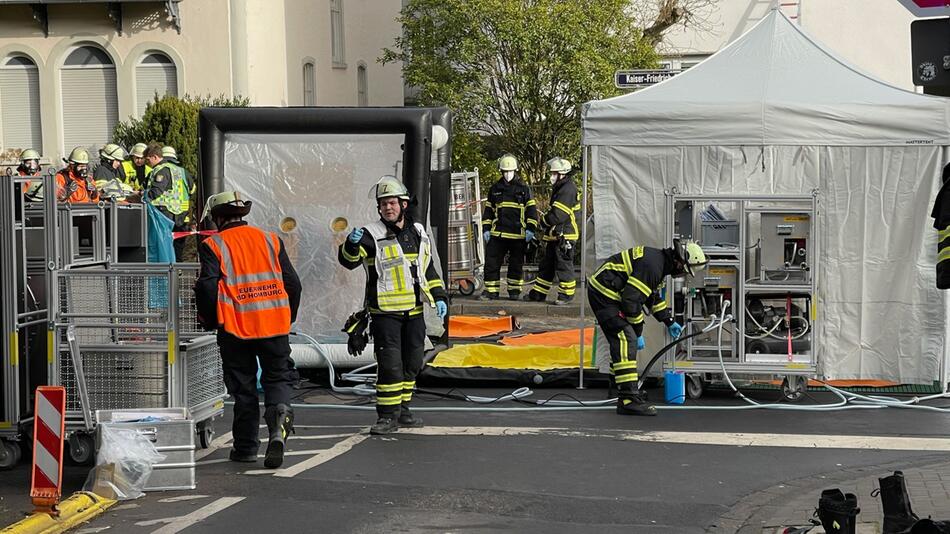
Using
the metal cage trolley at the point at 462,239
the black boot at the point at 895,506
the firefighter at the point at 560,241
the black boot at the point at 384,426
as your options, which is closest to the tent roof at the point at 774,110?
the black boot at the point at 384,426

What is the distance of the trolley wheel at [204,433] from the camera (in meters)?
8.91

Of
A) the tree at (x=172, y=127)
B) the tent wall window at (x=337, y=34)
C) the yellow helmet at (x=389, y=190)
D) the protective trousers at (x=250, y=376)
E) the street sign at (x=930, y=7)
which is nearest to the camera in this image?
the street sign at (x=930, y=7)

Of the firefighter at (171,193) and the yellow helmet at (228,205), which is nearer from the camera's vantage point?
the yellow helmet at (228,205)

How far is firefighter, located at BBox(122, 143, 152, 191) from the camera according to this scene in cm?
1711

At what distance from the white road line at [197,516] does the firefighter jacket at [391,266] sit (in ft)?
7.72

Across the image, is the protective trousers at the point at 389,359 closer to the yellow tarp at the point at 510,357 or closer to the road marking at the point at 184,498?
the road marking at the point at 184,498

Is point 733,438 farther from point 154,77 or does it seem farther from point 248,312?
point 154,77

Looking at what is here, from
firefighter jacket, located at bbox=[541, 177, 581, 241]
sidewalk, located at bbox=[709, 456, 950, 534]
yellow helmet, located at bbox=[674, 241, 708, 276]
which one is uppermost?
firefighter jacket, located at bbox=[541, 177, 581, 241]

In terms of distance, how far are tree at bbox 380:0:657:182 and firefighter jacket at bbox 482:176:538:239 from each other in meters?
4.30

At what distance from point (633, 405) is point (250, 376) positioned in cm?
337

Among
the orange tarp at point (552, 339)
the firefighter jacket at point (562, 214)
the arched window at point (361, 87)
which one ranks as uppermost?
the arched window at point (361, 87)

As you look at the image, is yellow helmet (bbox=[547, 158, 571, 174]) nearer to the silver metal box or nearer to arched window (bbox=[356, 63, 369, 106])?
the silver metal box

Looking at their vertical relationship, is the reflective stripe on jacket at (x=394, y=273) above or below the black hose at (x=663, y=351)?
above

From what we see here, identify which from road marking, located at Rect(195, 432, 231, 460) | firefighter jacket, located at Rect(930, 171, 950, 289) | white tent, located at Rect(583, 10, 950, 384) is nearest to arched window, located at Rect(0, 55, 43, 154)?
white tent, located at Rect(583, 10, 950, 384)
